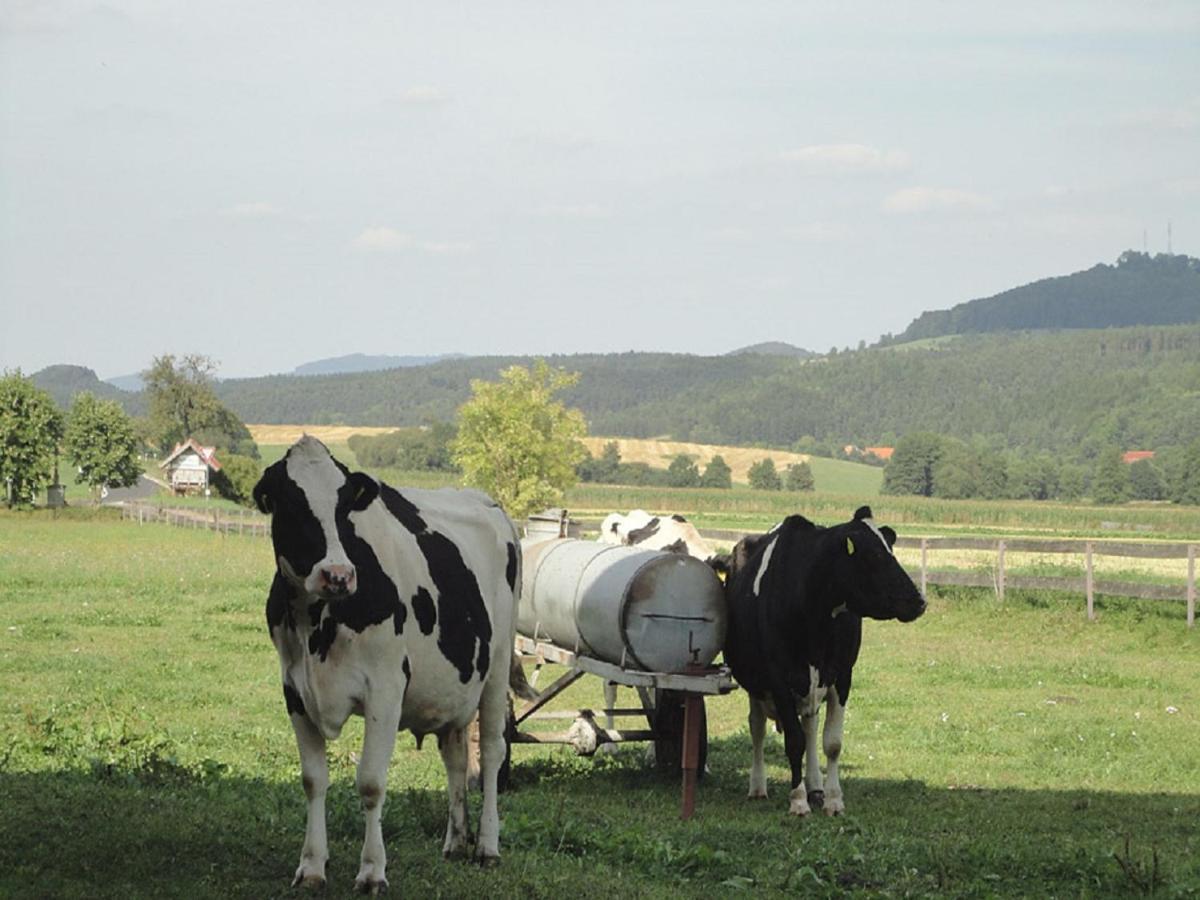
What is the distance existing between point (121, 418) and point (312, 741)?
4245 inches

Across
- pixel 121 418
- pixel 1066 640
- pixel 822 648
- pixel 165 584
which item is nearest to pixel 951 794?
pixel 822 648

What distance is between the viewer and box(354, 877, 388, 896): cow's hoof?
8.33m

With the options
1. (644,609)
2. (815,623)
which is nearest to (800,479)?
(815,623)

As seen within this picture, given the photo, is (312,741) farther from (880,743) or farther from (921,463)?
(921,463)

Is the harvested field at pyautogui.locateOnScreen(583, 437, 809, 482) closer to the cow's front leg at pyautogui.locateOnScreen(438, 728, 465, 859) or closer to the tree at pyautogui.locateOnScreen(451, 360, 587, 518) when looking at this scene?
the tree at pyautogui.locateOnScreen(451, 360, 587, 518)

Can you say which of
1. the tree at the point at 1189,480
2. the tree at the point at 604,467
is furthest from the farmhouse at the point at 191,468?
the tree at the point at 1189,480

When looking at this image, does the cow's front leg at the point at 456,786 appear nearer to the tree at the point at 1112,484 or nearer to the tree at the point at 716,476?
the tree at the point at 716,476

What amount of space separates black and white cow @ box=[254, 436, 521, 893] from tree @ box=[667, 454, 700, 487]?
499ft

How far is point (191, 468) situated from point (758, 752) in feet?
363

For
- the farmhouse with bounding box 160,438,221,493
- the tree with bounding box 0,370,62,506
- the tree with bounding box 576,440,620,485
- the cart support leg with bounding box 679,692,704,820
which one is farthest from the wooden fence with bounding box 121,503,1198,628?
the tree with bounding box 576,440,620,485

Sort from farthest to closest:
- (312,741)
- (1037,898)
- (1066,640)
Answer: (1066,640), (1037,898), (312,741)

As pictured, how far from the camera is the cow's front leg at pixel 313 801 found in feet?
27.5

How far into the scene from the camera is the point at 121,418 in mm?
111188

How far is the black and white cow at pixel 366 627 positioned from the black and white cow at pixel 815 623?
14.6 feet
